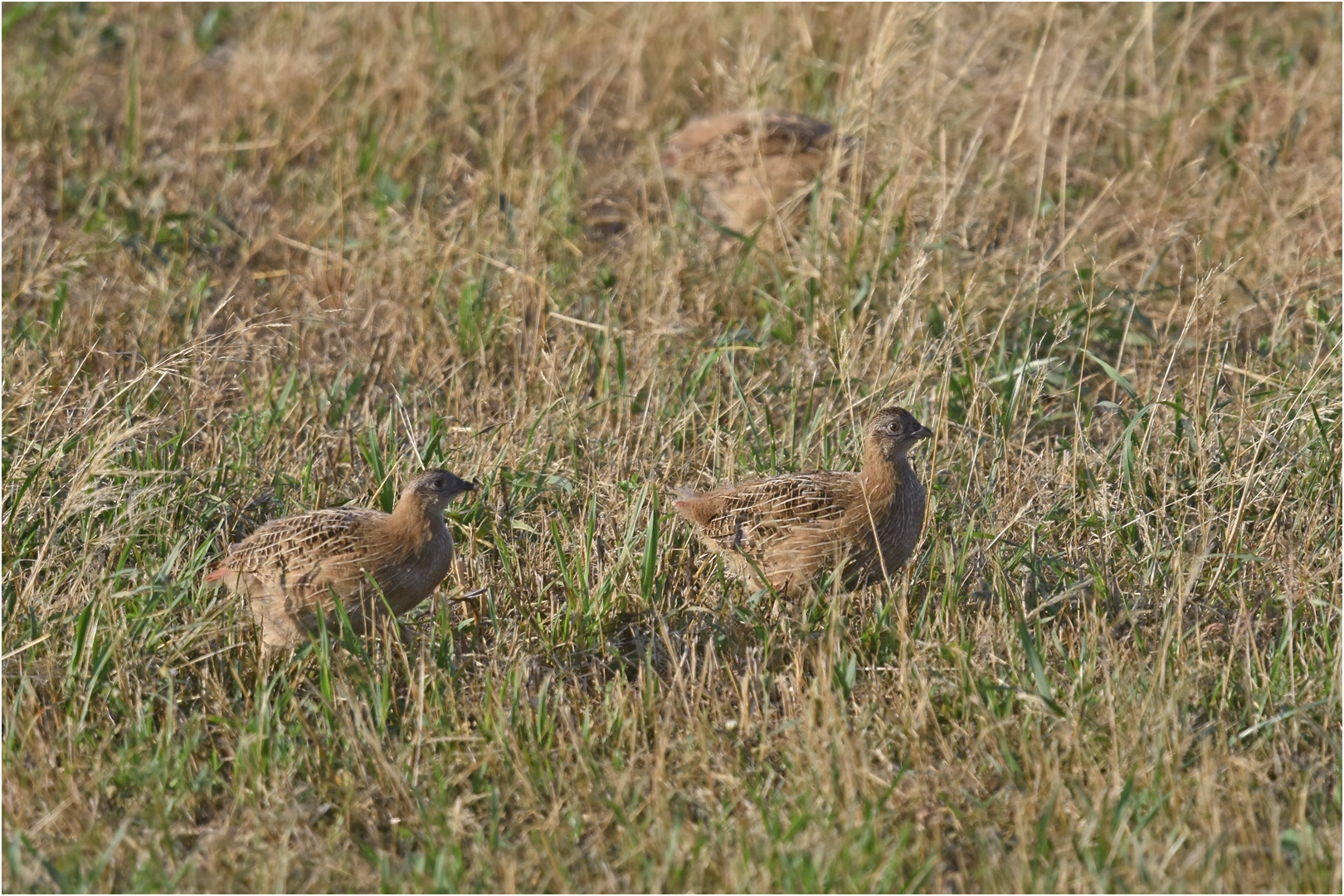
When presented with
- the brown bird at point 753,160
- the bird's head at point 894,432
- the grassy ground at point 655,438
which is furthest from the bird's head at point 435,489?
the brown bird at point 753,160

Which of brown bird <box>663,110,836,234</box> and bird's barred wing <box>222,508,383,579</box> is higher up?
brown bird <box>663,110,836,234</box>

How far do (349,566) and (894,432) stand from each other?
6.27 feet

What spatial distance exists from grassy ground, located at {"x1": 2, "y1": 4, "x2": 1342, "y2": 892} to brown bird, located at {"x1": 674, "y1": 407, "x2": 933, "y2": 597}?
143 millimetres

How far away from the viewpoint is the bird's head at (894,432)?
17.7 ft

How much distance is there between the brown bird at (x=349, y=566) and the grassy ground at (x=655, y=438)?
0.41 ft

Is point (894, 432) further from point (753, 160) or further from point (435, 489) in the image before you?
point (753, 160)

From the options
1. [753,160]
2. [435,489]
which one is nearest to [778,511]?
[435,489]

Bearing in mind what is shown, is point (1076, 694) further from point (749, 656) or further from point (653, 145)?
point (653, 145)

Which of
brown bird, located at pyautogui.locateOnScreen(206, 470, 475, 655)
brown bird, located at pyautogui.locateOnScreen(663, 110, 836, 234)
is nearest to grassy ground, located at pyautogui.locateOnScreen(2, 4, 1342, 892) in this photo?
brown bird, located at pyautogui.locateOnScreen(206, 470, 475, 655)

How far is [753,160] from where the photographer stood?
8.31 meters

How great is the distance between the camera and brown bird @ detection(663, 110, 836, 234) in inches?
325

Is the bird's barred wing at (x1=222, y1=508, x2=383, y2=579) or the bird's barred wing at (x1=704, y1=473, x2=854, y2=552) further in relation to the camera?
the bird's barred wing at (x1=704, y1=473, x2=854, y2=552)

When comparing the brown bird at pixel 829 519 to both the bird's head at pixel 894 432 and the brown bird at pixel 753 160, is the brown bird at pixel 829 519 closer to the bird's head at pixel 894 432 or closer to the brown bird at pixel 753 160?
the bird's head at pixel 894 432

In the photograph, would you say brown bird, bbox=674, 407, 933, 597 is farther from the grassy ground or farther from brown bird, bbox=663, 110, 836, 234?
brown bird, bbox=663, 110, 836, 234
